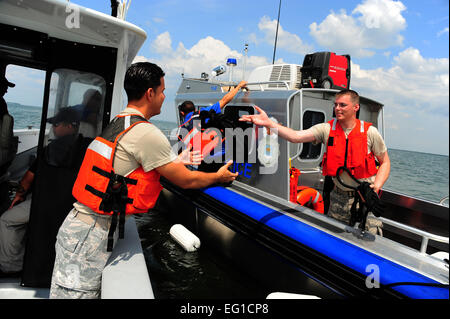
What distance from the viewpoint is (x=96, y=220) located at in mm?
1651

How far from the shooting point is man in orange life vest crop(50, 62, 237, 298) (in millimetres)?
1576

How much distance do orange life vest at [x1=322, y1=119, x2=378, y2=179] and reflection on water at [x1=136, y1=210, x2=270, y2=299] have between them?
58.7 inches

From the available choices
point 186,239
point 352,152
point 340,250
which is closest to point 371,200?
point 340,250

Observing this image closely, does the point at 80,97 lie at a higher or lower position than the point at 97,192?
higher

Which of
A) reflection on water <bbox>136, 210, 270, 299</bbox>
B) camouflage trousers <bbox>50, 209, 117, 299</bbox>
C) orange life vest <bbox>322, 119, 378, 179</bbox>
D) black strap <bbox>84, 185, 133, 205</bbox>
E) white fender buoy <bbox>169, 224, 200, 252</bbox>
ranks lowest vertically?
reflection on water <bbox>136, 210, 270, 299</bbox>

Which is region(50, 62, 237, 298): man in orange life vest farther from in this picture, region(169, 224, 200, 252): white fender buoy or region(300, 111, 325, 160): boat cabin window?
region(300, 111, 325, 160): boat cabin window

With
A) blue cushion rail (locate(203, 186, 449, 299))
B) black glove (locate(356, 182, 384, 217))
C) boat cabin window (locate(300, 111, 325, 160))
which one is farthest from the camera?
boat cabin window (locate(300, 111, 325, 160))

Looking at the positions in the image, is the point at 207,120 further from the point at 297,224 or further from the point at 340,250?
the point at 340,250

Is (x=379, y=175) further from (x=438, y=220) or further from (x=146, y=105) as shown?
(x=438, y=220)

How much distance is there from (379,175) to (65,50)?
2601 mm

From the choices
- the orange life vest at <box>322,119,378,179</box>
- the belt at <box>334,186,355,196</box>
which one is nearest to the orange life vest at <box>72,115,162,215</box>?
the orange life vest at <box>322,119,378,179</box>

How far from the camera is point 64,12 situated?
1759 mm

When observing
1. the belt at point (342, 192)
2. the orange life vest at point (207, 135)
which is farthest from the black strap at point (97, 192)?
the orange life vest at point (207, 135)

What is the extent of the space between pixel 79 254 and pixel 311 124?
3.36 metres
